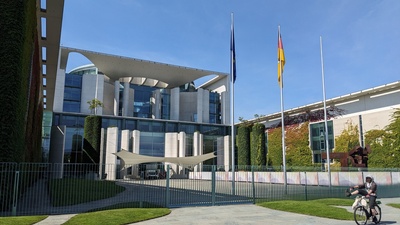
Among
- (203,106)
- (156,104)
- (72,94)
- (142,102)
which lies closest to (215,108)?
(203,106)

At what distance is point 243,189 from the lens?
60.4ft

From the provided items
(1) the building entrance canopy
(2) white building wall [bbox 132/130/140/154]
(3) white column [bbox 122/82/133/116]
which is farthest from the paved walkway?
(3) white column [bbox 122/82/133/116]

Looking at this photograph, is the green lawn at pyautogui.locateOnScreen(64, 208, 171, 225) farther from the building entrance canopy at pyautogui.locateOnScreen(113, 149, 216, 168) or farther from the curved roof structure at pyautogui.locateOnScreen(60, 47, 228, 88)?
the curved roof structure at pyautogui.locateOnScreen(60, 47, 228, 88)

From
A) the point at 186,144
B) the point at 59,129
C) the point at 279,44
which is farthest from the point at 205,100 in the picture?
the point at 279,44

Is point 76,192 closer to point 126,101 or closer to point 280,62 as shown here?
point 280,62

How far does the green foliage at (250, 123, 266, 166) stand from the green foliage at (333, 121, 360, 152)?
10081mm

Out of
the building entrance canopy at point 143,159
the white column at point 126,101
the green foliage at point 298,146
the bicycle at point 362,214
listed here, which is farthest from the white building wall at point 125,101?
the bicycle at point 362,214

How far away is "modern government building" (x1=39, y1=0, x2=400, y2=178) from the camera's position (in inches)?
1756

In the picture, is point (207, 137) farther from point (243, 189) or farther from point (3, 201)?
point (3, 201)

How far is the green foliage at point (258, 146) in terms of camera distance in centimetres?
4888

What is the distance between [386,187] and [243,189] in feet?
32.0

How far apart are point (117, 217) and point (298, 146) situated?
47309 millimetres

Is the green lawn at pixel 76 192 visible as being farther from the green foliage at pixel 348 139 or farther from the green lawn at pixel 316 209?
the green foliage at pixel 348 139

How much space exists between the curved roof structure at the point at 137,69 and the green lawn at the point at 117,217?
52843 mm
